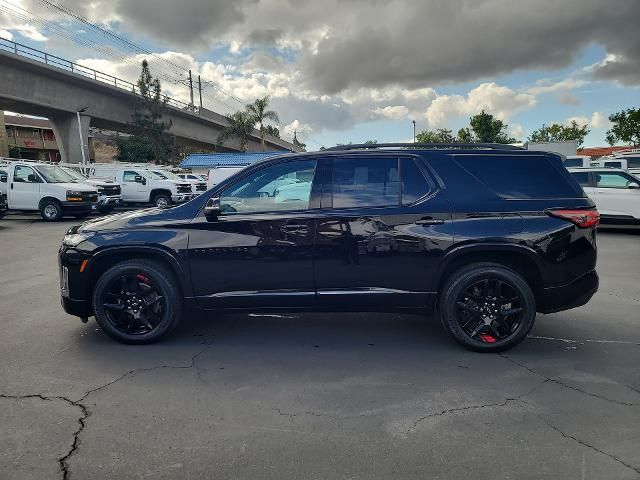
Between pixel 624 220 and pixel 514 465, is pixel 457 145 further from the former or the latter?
pixel 624 220

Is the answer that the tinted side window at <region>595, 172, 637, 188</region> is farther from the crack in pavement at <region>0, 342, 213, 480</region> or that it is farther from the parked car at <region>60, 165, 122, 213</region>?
the parked car at <region>60, 165, 122, 213</region>

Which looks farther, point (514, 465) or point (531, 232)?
point (531, 232)

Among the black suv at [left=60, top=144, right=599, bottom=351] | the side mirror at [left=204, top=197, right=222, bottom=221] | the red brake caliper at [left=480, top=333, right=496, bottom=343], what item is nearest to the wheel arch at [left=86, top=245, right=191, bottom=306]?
the black suv at [left=60, top=144, right=599, bottom=351]

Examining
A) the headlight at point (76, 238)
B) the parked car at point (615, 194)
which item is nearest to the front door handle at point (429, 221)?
the headlight at point (76, 238)

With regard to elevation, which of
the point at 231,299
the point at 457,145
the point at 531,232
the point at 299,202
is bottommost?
the point at 231,299

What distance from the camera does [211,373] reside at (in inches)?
142

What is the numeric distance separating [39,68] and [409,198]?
105 feet

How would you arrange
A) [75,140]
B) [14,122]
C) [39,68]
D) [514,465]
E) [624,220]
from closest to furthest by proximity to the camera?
[514,465]
[624,220]
[39,68]
[75,140]
[14,122]

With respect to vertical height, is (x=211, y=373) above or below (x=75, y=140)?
below

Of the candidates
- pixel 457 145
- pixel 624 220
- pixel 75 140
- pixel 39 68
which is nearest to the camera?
pixel 457 145

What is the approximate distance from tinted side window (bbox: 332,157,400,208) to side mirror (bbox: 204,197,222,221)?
3.35ft

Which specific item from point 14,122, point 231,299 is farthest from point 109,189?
point 14,122

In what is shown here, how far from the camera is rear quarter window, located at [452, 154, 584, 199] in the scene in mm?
3996

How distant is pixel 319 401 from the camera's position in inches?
124
